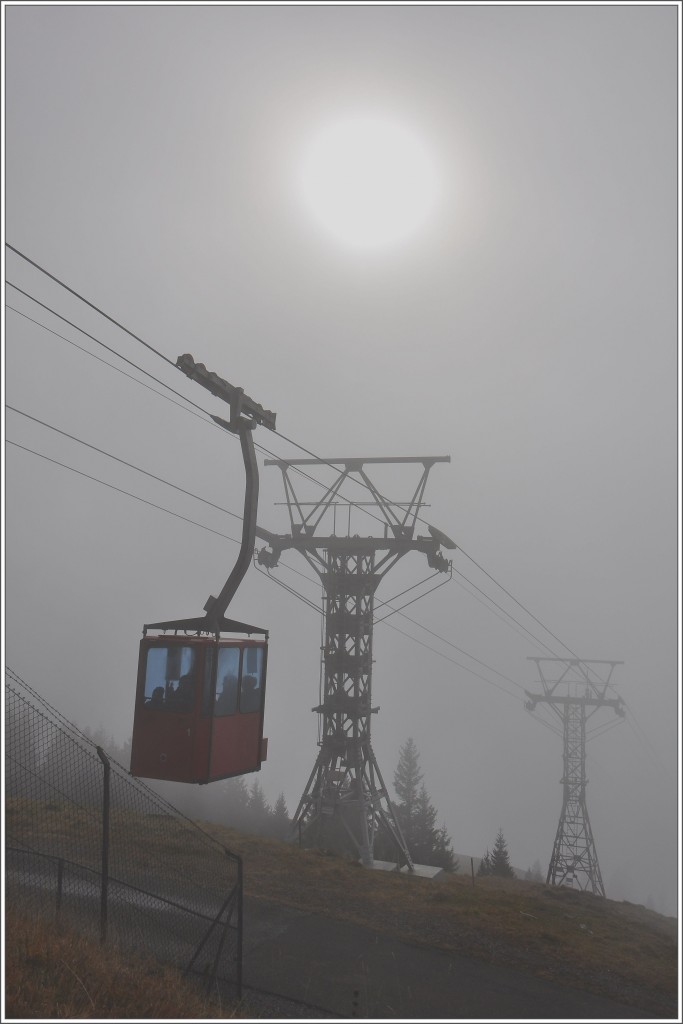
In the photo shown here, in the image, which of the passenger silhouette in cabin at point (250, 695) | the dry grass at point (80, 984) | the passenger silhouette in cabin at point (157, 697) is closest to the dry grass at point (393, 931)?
the dry grass at point (80, 984)

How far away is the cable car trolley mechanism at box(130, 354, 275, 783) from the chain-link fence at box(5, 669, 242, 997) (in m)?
0.76

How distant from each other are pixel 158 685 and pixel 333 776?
19639mm

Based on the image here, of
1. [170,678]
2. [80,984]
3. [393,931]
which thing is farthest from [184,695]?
[393,931]

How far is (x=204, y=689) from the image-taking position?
9.61 metres

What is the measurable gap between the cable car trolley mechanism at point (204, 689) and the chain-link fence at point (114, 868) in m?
0.76

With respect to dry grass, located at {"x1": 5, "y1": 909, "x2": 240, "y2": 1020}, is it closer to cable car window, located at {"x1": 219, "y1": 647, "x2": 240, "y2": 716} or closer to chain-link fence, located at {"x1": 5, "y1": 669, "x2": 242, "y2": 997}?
chain-link fence, located at {"x1": 5, "y1": 669, "x2": 242, "y2": 997}

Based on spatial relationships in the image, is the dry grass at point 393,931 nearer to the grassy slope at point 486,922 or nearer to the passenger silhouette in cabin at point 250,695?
the grassy slope at point 486,922

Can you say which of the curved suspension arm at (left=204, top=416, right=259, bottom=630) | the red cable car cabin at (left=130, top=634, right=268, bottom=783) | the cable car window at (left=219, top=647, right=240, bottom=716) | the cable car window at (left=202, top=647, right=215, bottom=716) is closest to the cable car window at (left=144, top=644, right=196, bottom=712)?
the red cable car cabin at (left=130, top=634, right=268, bottom=783)

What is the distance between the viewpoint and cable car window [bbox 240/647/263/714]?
34.7 feet

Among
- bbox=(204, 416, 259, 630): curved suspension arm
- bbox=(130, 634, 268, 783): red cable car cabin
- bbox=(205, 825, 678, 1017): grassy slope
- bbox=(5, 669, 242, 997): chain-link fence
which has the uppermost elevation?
bbox=(204, 416, 259, 630): curved suspension arm

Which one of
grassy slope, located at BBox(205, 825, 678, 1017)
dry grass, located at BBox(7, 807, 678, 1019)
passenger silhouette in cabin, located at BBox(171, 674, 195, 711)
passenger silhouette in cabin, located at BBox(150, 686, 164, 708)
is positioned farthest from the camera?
grassy slope, located at BBox(205, 825, 678, 1017)

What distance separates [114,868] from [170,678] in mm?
11137

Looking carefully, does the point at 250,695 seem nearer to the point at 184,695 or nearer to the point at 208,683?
the point at 208,683

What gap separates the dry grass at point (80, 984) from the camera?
28.1 feet
